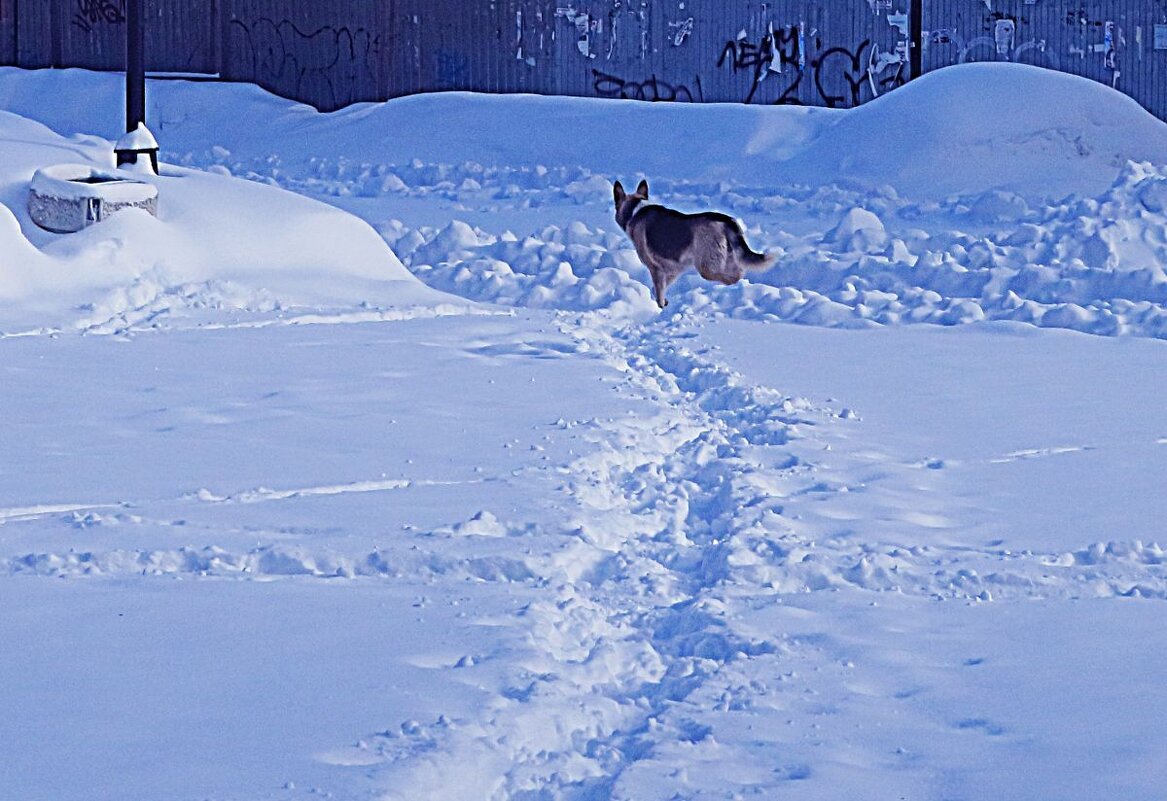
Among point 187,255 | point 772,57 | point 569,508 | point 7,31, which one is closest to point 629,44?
point 772,57

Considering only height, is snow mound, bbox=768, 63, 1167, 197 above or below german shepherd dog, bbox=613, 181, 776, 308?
above

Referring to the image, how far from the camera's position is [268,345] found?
312 inches

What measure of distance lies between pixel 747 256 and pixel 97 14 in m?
15.2

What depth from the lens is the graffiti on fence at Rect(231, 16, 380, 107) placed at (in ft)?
67.9

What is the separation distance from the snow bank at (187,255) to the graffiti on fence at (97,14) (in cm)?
1249

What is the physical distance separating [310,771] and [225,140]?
17.4m

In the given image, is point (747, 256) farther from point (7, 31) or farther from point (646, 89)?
point (7, 31)

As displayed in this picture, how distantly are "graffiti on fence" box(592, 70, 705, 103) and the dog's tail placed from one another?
9.71m

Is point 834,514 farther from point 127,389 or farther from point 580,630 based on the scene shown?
point 127,389

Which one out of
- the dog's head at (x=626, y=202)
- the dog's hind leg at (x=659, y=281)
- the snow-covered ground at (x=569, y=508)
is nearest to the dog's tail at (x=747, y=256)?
the snow-covered ground at (x=569, y=508)

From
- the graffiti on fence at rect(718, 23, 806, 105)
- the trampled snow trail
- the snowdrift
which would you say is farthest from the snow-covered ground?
the graffiti on fence at rect(718, 23, 806, 105)

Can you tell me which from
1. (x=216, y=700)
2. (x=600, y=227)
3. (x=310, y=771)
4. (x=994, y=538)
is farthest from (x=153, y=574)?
(x=600, y=227)

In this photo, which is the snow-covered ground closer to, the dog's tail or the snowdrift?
the dog's tail

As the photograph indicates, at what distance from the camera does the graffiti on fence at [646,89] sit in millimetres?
19078
